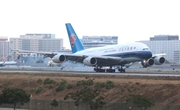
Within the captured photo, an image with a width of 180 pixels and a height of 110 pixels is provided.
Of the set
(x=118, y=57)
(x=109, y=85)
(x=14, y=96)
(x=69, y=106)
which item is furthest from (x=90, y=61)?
(x=14, y=96)

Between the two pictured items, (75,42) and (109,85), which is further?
(75,42)

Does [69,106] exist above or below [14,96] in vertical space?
below

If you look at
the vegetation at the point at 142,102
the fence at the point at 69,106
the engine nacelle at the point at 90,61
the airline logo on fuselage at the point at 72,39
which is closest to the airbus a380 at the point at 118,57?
the engine nacelle at the point at 90,61

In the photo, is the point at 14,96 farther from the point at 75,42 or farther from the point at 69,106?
the point at 75,42

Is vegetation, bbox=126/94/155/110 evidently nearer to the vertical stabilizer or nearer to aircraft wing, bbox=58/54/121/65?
aircraft wing, bbox=58/54/121/65

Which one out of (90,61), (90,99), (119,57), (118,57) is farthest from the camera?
(90,61)

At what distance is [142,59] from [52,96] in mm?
25380

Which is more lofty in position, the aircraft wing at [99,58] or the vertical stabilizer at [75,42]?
the vertical stabilizer at [75,42]

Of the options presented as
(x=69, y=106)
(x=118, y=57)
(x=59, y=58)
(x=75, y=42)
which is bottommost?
(x=69, y=106)

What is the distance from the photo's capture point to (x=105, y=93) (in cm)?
4784

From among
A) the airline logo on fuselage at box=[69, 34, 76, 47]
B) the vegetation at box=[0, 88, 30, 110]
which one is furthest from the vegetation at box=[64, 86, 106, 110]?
the airline logo on fuselage at box=[69, 34, 76, 47]

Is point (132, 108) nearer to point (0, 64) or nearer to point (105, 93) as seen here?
point (105, 93)

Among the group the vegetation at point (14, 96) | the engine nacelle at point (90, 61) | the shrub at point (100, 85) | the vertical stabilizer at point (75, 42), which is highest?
the vertical stabilizer at point (75, 42)

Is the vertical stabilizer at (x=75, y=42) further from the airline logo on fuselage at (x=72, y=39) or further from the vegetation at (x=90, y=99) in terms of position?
the vegetation at (x=90, y=99)
